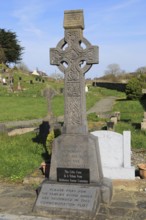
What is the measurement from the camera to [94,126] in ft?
54.6

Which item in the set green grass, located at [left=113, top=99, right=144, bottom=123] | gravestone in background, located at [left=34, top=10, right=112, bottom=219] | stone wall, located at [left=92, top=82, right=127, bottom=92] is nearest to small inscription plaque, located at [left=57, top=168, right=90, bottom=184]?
gravestone in background, located at [left=34, top=10, right=112, bottom=219]

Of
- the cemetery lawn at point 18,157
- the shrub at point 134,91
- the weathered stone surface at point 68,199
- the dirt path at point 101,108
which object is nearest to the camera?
the weathered stone surface at point 68,199

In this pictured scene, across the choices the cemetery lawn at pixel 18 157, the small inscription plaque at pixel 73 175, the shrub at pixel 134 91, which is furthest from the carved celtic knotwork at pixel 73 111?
the shrub at pixel 134 91

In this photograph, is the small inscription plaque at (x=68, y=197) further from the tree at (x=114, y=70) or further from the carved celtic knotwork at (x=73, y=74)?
the tree at (x=114, y=70)

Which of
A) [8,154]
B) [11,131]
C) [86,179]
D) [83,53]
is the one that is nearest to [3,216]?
[86,179]

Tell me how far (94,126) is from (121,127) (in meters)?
1.37

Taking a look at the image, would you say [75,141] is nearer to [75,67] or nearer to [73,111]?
[73,111]

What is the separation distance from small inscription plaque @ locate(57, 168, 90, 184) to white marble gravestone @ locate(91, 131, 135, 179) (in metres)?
1.80

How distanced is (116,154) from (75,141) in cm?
206

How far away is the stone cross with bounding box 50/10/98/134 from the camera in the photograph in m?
6.36

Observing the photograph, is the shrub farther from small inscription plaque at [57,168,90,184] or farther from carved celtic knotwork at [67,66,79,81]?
small inscription plaque at [57,168,90,184]

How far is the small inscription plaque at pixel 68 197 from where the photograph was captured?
19.3 feet

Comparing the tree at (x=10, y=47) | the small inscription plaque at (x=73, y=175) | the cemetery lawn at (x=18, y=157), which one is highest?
the tree at (x=10, y=47)

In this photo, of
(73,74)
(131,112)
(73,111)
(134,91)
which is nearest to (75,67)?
(73,74)
